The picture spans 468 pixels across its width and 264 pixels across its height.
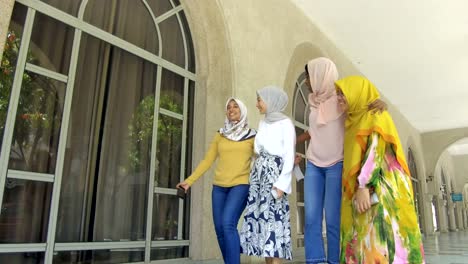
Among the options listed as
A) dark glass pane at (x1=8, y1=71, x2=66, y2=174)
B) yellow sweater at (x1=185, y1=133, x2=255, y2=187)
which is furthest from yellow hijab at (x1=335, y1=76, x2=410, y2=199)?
dark glass pane at (x1=8, y1=71, x2=66, y2=174)

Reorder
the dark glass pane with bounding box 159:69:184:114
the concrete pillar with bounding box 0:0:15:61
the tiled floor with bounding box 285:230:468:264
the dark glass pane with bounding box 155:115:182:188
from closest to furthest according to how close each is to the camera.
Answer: the concrete pillar with bounding box 0:0:15:61 → the dark glass pane with bounding box 155:115:182:188 → the dark glass pane with bounding box 159:69:184:114 → the tiled floor with bounding box 285:230:468:264

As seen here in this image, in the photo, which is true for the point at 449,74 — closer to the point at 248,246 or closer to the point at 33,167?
the point at 248,246

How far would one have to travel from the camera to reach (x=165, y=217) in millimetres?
3609

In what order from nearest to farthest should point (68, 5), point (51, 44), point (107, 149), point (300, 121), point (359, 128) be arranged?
point (359, 128) < point (51, 44) < point (68, 5) < point (107, 149) < point (300, 121)

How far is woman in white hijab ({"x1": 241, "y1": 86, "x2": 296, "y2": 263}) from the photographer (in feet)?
7.63

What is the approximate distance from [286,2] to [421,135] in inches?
461

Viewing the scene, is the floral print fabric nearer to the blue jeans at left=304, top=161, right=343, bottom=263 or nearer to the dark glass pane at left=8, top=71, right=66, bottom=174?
the blue jeans at left=304, top=161, right=343, bottom=263

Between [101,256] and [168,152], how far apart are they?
1.24 m

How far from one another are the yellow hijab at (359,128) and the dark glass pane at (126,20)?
7.49 feet

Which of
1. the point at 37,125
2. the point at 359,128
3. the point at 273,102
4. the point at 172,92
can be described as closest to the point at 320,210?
the point at 359,128

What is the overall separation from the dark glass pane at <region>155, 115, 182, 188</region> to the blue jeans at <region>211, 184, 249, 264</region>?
121 centimetres

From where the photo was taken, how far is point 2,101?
2.52 metres

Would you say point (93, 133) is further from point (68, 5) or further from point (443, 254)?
A: point (443, 254)

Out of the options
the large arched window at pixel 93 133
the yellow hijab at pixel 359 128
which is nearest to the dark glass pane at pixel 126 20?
the large arched window at pixel 93 133
